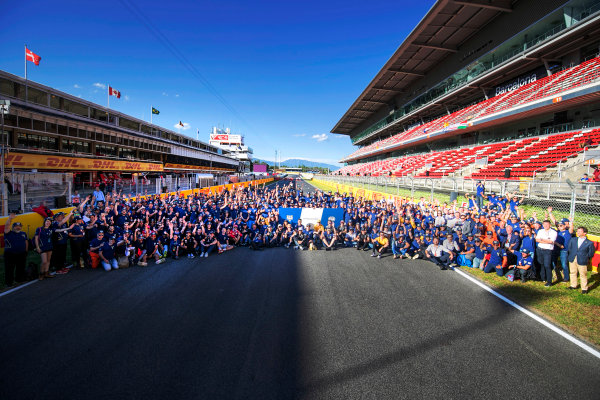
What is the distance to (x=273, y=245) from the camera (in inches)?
421

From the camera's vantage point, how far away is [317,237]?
11.6 metres

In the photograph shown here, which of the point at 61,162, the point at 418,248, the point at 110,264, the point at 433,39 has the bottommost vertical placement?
the point at 110,264

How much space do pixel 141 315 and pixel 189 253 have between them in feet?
14.1

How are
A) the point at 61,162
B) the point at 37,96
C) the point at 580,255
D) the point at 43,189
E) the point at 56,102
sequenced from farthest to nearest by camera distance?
the point at 56,102, the point at 37,96, the point at 61,162, the point at 43,189, the point at 580,255

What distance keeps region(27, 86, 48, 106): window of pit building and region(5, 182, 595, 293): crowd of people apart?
14422 mm

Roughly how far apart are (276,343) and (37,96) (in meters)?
27.9

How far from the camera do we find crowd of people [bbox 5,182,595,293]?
21.7 feet

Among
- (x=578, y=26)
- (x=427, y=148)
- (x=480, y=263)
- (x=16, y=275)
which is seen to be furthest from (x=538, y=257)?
(x=427, y=148)

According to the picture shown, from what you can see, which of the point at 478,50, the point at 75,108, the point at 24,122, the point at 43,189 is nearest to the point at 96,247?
the point at 43,189

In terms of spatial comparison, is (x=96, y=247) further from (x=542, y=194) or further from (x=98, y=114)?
(x=98, y=114)

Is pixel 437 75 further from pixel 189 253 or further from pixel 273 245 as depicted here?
pixel 189 253

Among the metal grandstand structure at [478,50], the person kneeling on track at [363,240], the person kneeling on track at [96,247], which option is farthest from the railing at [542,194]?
the person kneeling on track at [96,247]

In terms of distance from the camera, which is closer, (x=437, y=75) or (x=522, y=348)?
(x=522, y=348)

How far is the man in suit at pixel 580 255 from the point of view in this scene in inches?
232
